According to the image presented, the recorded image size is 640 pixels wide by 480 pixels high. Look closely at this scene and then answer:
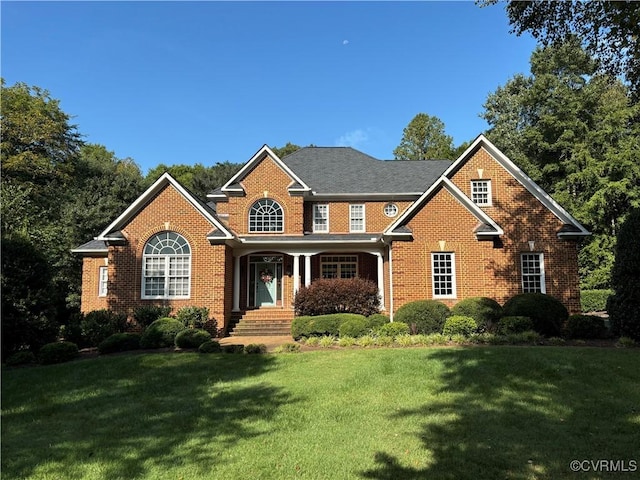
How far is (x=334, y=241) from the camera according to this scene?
60.5ft

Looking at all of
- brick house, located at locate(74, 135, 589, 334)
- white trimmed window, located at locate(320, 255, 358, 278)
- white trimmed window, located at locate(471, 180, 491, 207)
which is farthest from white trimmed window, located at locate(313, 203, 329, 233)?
white trimmed window, located at locate(471, 180, 491, 207)

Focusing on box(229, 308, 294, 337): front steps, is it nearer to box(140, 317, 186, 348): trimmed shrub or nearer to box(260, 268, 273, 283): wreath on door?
box(260, 268, 273, 283): wreath on door

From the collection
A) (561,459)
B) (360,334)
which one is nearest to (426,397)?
(561,459)

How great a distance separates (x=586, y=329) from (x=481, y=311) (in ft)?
9.83

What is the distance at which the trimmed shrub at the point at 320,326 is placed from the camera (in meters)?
13.7

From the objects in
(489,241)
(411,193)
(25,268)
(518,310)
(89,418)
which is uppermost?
(411,193)

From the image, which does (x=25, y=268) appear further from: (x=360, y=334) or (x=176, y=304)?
(x=360, y=334)

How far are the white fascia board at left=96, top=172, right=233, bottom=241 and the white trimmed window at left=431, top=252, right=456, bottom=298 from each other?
26.0 ft

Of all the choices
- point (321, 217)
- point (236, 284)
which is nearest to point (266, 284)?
point (236, 284)

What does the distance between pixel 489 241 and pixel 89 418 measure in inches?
563

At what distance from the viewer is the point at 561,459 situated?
480 centimetres

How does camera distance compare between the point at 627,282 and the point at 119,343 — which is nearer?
the point at 627,282

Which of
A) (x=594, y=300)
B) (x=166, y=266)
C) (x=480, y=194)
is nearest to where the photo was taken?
(x=166, y=266)

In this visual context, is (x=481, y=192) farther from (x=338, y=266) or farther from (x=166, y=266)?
(x=166, y=266)
